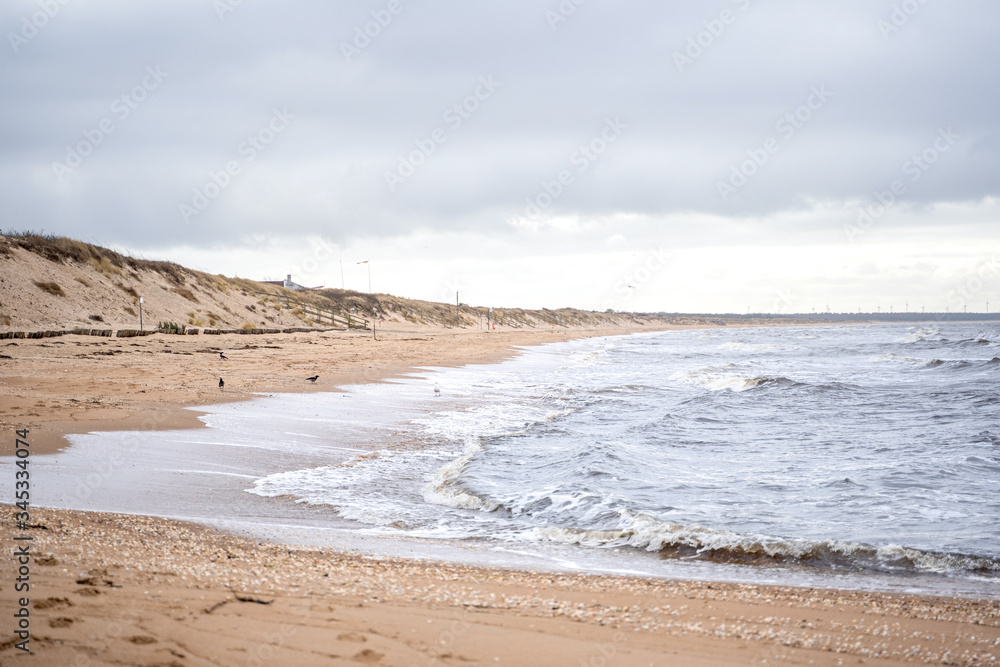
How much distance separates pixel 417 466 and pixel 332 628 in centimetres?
634

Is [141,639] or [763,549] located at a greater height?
[141,639]

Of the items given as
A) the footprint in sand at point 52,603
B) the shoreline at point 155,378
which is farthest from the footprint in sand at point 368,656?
the shoreline at point 155,378

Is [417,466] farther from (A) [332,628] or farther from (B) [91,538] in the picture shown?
(A) [332,628]

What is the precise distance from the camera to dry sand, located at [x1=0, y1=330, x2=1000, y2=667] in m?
3.50

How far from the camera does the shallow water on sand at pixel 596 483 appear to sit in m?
6.49

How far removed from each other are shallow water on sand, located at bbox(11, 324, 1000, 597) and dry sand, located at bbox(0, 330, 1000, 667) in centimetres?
83

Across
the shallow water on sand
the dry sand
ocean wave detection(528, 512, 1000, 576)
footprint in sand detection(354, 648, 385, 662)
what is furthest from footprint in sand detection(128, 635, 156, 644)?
ocean wave detection(528, 512, 1000, 576)

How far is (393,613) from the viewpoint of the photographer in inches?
161

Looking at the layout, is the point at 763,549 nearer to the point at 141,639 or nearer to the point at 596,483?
the point at 596,483

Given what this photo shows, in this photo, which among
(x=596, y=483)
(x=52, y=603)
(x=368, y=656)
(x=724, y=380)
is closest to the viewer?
(x=368, y=656)

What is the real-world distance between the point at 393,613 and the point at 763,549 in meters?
4.16

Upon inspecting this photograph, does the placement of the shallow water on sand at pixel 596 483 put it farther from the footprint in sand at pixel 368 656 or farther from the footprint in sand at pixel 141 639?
the footprint in sand at pixel 141 639

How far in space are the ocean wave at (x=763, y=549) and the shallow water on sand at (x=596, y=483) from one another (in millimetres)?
21

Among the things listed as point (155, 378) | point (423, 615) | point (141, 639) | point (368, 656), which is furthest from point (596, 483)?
point (155, 378)
